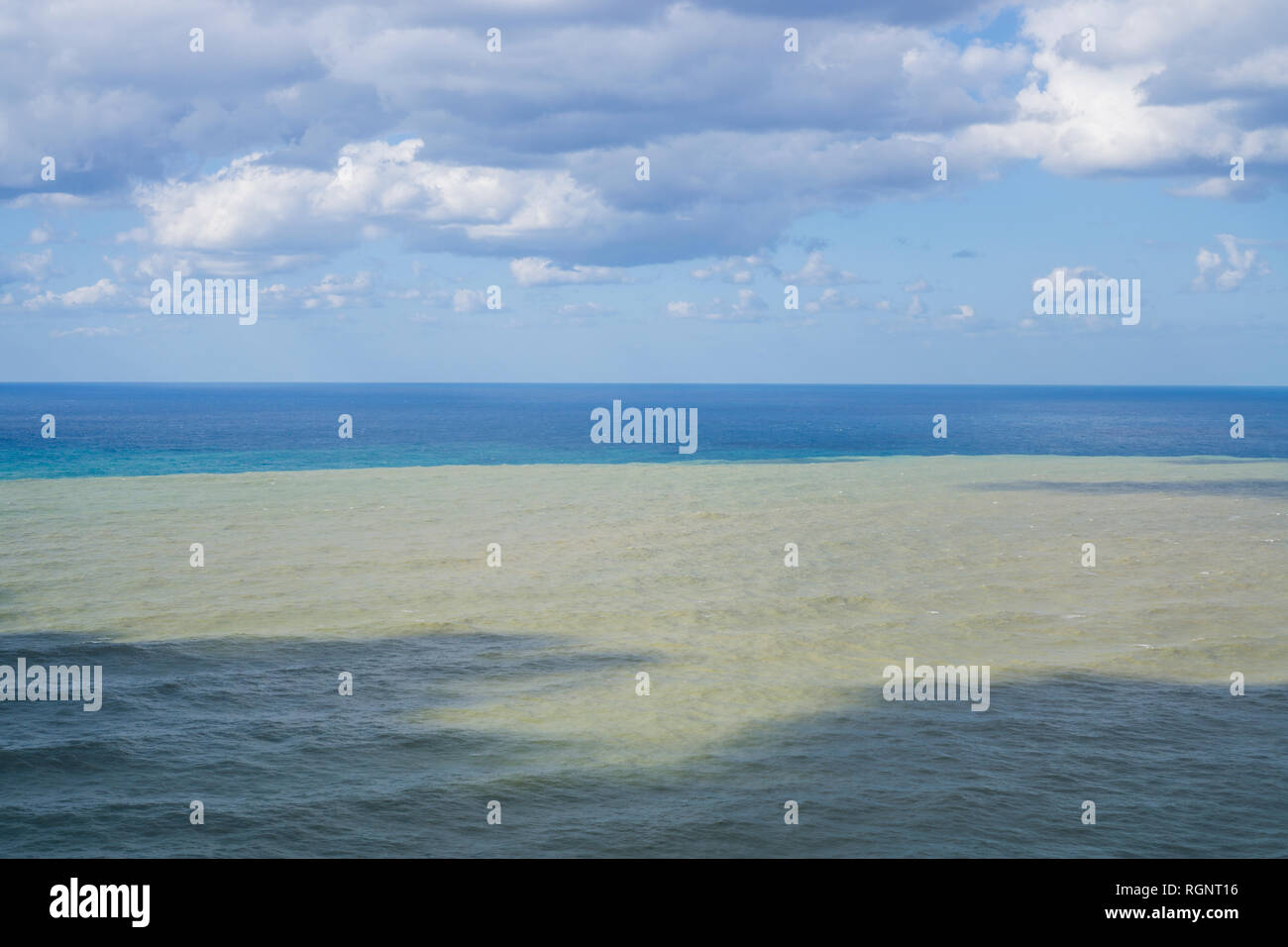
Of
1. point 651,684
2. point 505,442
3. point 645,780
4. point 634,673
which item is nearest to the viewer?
point 645,780

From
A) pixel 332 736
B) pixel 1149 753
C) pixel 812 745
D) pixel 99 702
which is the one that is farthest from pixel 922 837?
pixel 99 702

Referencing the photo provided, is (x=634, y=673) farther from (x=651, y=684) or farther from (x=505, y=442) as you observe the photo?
(x=505, y=442)

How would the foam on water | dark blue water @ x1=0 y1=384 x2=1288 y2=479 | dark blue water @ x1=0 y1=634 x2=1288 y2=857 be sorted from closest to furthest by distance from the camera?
dark blue water @ x1=0 y1=634 x2=1288 y2=857
the foam on water
dark blue water @ x1=0 y1=384 x2=1288 y2=479

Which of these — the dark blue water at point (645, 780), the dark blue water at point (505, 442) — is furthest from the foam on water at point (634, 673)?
the dark blue water at point (505, 442)

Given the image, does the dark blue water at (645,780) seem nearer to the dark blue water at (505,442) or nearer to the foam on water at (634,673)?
the foam on water at (634,673)

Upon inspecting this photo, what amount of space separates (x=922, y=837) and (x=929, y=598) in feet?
45.6

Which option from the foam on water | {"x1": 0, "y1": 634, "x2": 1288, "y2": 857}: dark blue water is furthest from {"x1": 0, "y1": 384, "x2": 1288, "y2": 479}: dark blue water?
{"x1": 0, "y1": 634, "x2": 1288, "y2": 857}: dark blue water

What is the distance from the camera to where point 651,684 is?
708 inches

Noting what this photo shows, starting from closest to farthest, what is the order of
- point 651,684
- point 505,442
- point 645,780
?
point 645,780
point 651,684
point 505,442

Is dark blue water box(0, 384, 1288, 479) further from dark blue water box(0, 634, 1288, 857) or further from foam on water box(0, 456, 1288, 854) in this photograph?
dark blue water box(0, 634, 1288, 857)

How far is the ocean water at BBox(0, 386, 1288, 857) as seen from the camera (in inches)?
478

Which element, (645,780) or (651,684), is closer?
(645,780)

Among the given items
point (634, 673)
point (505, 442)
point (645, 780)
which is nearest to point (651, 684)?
point (634, 673)
